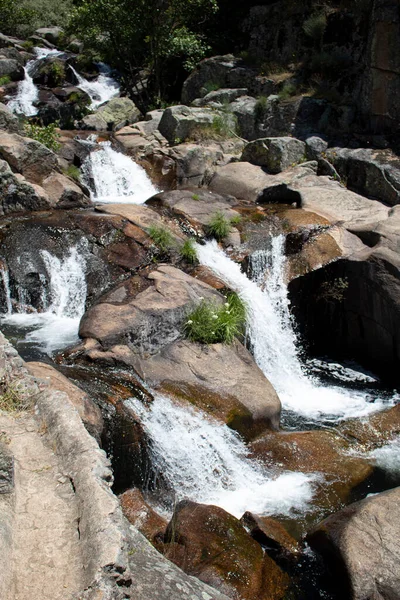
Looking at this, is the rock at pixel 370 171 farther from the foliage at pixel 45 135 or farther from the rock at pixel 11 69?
the rock at pixel 11 69

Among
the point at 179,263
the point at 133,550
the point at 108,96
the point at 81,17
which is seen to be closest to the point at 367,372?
the point at 179,263

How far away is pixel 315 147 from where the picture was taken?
49.6 ft

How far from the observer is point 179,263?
10.9 m

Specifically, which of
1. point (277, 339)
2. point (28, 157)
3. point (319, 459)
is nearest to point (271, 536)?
point (319, 459)

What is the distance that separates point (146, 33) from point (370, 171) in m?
10.1

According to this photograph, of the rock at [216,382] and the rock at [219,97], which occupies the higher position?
the rock at [219,97]

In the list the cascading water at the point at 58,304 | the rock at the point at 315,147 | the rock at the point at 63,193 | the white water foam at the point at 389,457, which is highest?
the rock at the point at 315,147

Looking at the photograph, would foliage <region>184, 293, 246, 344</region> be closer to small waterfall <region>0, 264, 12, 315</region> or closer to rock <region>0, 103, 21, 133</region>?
small waterfall <region>0, 264, 12, 315</region>

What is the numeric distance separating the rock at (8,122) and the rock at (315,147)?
269 inches

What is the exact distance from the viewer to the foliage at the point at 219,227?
11695 millimetres

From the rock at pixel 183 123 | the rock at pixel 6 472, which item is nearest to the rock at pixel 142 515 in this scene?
the rock at pixel 6 472

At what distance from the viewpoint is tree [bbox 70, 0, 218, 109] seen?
18938 millimetres

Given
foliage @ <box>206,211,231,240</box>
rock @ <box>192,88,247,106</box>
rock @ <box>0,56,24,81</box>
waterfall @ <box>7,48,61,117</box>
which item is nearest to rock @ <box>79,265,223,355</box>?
foliage @ <box>206,211,231,240</box>

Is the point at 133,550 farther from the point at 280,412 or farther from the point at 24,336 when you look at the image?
the point at 24,336
